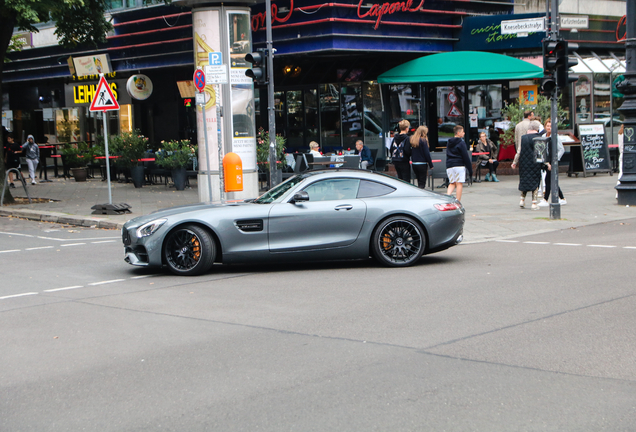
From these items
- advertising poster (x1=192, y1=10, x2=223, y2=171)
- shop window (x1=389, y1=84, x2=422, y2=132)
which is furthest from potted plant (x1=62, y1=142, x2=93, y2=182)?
shop window (x1=389, y1=84, x2=422, y2=132)

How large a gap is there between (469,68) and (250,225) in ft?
48.2

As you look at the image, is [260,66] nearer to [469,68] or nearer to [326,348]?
[469,68]

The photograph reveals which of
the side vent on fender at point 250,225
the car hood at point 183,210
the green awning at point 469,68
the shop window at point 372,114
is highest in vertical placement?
the green awning at point 469,68

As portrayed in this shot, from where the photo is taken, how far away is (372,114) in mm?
25062

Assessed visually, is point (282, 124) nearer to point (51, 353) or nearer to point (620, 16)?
point (620, 16)

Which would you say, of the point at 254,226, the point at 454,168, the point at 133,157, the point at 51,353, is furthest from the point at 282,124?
the point at 51,353

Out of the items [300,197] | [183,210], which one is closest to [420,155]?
[300,197]

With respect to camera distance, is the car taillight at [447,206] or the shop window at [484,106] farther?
the shop window at [484,106]

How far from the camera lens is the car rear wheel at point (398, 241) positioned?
31.4 feet

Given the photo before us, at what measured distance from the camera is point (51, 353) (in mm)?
5906

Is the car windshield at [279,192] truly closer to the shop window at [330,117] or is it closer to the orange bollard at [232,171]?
the orange bollard at [232,171]

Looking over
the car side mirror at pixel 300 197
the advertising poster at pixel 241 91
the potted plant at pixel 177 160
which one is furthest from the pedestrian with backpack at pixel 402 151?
the potted plant at pixel 177 160

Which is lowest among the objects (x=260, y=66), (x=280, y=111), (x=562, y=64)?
(x=562, y=64)

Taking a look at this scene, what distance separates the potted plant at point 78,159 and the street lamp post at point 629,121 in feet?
59.6
